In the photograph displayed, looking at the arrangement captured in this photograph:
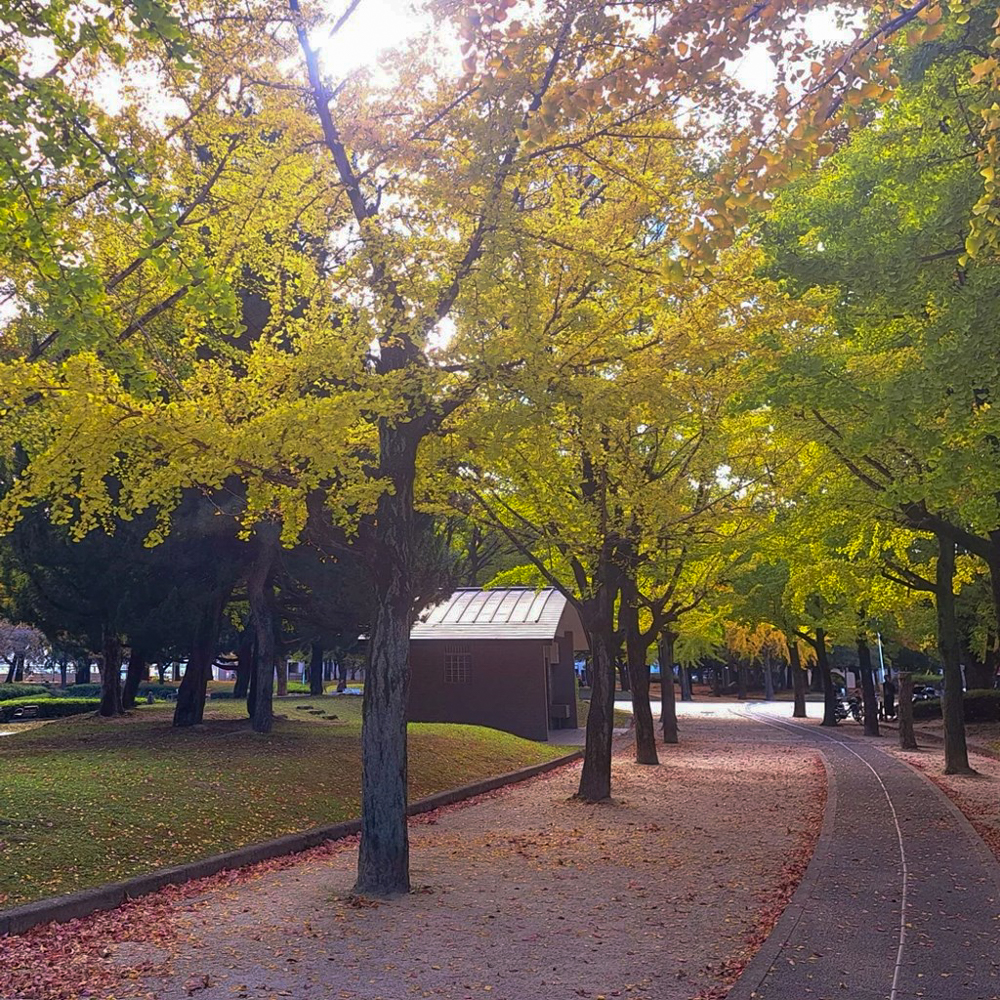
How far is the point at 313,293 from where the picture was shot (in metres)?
10.0

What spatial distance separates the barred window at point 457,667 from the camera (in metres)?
28.8

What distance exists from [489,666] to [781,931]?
72.0 ft

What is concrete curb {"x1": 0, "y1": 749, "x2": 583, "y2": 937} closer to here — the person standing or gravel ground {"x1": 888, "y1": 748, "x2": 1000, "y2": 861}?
gravel ground {"x1": 888, "y1": 748, "x2": 1000, "y2": 861}

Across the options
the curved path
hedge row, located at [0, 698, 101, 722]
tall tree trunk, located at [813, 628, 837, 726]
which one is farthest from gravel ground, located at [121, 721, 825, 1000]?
tall tree trunk, located at [813, 628, 837, 726]

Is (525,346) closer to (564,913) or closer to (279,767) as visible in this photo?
(564,913)

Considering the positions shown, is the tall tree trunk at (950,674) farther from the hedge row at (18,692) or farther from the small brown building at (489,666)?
the hedge row at (18,692)

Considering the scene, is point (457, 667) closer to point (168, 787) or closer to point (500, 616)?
point (500, 616)

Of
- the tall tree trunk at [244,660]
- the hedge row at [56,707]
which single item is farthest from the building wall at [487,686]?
the hedge row at [56,707]

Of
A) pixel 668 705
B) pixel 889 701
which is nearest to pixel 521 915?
pixel 668 705

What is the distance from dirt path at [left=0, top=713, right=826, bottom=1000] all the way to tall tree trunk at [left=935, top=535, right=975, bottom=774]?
6963 millimetres

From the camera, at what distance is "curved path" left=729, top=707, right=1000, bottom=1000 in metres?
5.68

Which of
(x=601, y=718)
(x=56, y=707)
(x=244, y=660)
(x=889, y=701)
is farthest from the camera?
(x=244, y=660)

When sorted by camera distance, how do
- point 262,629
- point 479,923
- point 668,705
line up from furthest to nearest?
point 668,705, point 262,629, point 479,923

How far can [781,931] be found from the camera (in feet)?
22.3
